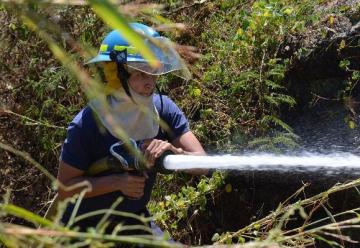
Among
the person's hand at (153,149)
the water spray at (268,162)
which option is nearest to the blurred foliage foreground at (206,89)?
the water spray at (268,162)

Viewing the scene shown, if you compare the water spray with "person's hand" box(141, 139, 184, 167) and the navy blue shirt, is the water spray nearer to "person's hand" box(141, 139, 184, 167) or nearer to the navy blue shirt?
"person's hand" box(141, 139, 184, 167)

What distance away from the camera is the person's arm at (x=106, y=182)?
281 cm

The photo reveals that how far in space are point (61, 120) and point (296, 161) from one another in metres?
2.11

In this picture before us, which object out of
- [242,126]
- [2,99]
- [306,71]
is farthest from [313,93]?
[2,99]

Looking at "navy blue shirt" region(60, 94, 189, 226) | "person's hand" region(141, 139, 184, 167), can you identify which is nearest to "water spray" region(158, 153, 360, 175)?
"person's hand" region(141, 139, 184, 167)

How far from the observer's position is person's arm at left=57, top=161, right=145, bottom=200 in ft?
9.21

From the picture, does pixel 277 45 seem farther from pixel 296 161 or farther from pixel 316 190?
→ pixel 296 161

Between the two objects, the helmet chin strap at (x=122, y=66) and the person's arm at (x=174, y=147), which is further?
the helmet chin strap at (x=122, y=66)

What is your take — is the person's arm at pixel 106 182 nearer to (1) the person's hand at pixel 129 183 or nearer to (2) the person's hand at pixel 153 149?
(1) the person's hand at pixel 129 183

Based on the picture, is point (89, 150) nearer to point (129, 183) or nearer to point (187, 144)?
point (129, 183)

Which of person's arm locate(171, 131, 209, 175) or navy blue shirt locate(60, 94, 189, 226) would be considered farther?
person's arm locate(171, 131, 209, 175)

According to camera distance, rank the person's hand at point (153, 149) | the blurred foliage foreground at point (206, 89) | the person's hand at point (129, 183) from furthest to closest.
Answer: the blurred foliage foreground at point (206, 89) < the person's hand at point (129, 183) < the person's hand at point (153, 149)

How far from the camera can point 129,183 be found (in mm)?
2801

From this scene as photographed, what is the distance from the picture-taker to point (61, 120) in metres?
4.77
